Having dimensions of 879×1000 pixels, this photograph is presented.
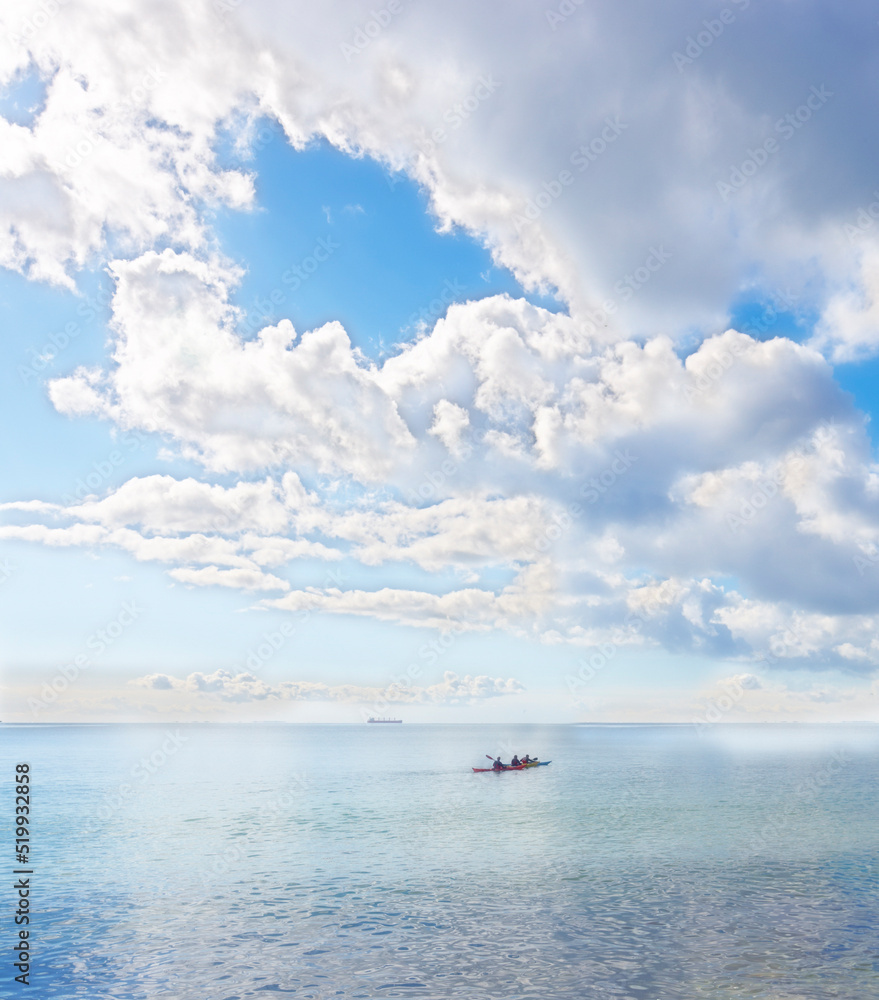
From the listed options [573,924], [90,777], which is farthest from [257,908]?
[90,777]

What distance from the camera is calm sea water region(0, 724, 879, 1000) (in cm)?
2728

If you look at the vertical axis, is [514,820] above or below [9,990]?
below

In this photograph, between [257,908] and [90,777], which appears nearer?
[257,908]

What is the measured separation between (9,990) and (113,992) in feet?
13.4

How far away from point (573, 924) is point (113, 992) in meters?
20.2

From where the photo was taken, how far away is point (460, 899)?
127 feet

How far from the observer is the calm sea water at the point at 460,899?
1074 inches

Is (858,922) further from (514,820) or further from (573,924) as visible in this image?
(514,820)

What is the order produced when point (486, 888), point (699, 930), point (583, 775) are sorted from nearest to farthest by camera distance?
point (699, 930) < point (486, 888) < point (583, 775)

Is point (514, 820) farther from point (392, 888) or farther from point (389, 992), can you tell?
point (389, 992)

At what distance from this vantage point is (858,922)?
33781 mm

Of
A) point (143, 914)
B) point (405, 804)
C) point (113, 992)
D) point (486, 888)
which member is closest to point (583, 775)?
point (405, 804)

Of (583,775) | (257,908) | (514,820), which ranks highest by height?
(257,908)

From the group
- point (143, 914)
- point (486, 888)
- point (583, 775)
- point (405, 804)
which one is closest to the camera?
point (143, 914)
